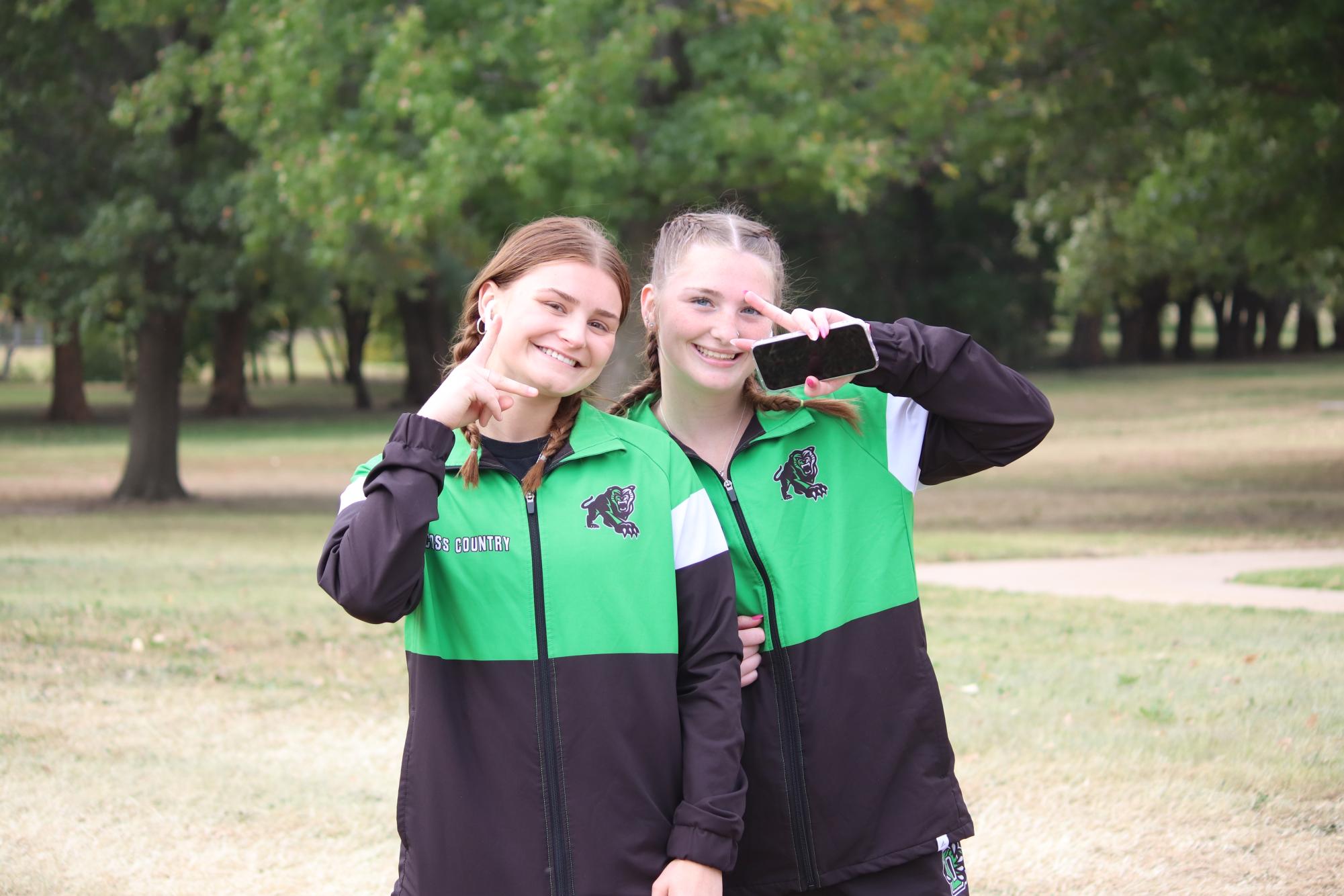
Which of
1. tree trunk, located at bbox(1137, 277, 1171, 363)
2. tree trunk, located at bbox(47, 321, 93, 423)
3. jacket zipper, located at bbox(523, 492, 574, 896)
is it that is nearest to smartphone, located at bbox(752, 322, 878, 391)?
jacket zipper, located at bbox(523, 492, 574, 896)

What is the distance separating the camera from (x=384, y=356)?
290 feet

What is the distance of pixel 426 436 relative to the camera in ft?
7.75

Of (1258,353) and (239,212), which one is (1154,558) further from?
(1258,353)

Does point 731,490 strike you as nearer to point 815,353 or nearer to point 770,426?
point 770,426

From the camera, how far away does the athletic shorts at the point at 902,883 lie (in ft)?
8.41

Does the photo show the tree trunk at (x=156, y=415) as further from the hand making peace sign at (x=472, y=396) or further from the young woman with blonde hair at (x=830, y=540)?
the hand making peace sign at (x=472, y=396)

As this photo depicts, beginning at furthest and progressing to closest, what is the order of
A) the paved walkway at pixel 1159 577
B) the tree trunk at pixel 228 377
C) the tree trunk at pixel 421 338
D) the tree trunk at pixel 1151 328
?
the tree trunk at pixel 1151 328 < the tree trunk at pixel 228 377 < the tree trunk at pixel 421 338 < the paved walkway at pixel 1159 577

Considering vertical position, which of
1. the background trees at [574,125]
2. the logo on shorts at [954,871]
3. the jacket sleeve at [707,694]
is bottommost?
the logo on shorts at [954,871]

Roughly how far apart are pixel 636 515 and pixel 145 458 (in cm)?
1770

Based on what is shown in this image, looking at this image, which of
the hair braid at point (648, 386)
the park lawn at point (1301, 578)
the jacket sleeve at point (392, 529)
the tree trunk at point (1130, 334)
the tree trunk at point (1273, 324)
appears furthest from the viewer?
the tree trunk at point (1273, 324)

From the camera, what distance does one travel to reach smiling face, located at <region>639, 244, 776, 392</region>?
271cm

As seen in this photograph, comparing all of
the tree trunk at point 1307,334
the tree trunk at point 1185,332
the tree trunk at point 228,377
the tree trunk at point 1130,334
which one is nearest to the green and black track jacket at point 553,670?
the tree trunk at point 228,377

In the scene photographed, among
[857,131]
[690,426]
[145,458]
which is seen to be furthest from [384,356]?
[690,426]

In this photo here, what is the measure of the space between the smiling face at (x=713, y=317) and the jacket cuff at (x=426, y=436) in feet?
1.81
